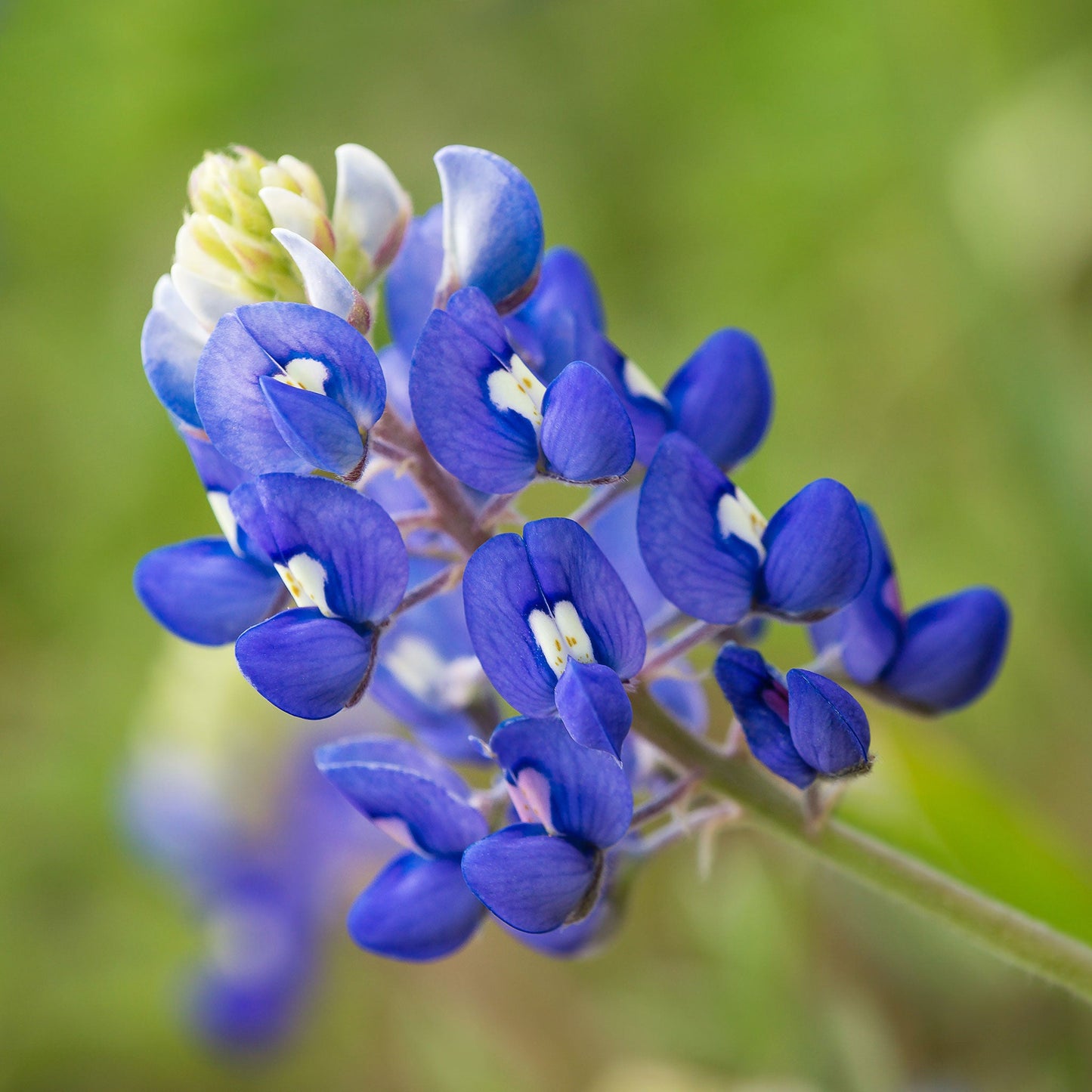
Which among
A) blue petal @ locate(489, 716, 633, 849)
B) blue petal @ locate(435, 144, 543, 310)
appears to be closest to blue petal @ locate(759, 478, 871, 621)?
blue petal @ locate(489, 716, 633, 849)

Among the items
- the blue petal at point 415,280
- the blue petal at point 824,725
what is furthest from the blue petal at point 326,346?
the blue petal at point 824,725

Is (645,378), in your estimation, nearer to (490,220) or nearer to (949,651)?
(490,220)

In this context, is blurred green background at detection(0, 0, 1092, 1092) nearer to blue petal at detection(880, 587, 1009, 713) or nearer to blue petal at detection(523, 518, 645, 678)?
blue petal at detection(880, 587, 1009, 713)

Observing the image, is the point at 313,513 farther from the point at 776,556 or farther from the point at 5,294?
the point at 5,294

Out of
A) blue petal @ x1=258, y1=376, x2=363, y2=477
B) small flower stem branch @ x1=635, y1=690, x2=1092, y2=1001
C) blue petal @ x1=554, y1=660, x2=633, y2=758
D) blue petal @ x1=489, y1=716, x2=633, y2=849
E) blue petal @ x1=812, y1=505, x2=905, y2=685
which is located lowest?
small flower stem branch @ x1=635, y1=690, x2=1092, y2=1001

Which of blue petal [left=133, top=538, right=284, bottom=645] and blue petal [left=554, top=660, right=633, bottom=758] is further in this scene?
blue petal [left=133, top=538, right=284, bottom=645]

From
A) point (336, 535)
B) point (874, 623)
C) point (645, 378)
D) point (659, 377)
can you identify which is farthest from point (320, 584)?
point (659, 377)

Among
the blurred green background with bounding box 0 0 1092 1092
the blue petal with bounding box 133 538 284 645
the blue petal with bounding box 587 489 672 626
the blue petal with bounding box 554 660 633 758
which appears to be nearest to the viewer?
the blue petal with bounding box 554 660 633 758

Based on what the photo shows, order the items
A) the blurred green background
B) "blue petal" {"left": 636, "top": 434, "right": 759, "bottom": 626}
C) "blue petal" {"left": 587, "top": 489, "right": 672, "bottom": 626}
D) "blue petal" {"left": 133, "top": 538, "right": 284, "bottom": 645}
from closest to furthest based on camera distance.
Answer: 1. "blue petal" {"left": 636, "top": 434, "right": 759, "bottom": 626}
2. "blue petal" {"left": 133, "top": 538, "right": 284, "bottom": 645}
3. "blue petal" {"left": 587, "top": 489, "right": 672, "bottom": 626}
4. the blurred green background
